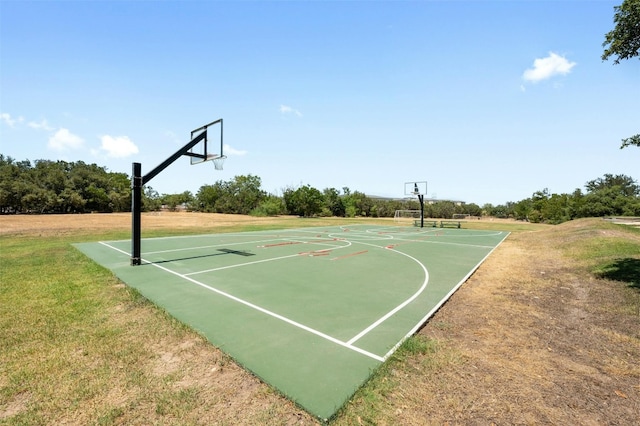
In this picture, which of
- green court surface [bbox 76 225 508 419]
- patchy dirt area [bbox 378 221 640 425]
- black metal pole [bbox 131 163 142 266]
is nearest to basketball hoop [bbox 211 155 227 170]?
black metal pole [bbox 131 163 142 266]

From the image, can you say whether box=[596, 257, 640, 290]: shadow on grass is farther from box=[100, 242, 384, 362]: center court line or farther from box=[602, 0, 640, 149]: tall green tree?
box=[100, 242, 384, 362]: center court line

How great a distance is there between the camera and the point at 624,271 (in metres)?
8.80

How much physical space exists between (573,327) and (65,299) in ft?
34.2

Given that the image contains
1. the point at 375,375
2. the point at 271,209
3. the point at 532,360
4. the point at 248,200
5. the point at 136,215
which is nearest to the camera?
the point at 375,375

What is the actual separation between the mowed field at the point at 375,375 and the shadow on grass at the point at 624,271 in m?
1.33

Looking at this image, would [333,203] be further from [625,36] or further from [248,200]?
[625,36]

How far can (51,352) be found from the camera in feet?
13.6

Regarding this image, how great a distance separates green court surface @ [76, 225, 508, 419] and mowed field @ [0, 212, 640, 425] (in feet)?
0.84

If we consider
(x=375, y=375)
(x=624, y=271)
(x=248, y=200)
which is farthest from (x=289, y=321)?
(x=248, y=200)

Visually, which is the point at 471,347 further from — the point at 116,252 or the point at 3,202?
the point at 3,202

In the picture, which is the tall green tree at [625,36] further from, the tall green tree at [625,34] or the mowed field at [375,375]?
the mowed field at [375,375]

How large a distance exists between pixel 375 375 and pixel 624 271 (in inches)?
395

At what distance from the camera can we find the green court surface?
3850 millimetres

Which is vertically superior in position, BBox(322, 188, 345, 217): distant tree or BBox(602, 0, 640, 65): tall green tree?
BBox(602, 0, 640, 65): tall green tree
